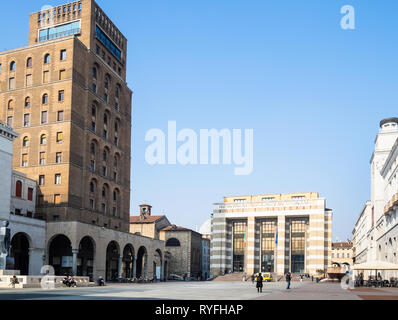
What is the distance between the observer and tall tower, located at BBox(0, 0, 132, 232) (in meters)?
66.1

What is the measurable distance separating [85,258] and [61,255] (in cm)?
394

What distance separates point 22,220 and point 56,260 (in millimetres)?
9873

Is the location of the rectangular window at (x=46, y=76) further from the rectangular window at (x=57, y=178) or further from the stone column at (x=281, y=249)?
the stone column at (x=281, y=249)

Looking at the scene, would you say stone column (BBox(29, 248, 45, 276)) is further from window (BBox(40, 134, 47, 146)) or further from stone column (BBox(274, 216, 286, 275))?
stone column (BBox(274, 216, 286, 275))

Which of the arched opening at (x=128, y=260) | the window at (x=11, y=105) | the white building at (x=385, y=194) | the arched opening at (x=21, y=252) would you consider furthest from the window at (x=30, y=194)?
the white building at (x=385, y=194)

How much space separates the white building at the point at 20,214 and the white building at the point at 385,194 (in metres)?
43.2

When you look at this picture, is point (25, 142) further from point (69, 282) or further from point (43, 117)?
point (69, 282)

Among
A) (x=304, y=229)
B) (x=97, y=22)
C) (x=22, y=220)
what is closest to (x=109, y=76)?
(x=97, y=22)

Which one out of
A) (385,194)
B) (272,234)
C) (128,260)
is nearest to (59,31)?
(128,260)

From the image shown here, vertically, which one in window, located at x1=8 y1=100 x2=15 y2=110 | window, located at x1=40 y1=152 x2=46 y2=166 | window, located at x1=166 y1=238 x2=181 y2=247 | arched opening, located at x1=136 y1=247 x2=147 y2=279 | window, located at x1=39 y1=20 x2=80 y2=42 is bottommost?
arched opening, located at x1=136 y1=247 x2=147 y2=279

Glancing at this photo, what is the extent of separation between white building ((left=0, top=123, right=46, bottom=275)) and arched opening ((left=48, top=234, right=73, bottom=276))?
139 inches

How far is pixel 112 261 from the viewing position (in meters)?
75.7

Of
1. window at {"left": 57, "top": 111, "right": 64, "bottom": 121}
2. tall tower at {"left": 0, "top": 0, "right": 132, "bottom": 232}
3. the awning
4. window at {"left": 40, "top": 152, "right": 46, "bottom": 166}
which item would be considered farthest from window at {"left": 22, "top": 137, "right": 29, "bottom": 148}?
the awning

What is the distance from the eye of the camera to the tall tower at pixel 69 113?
6606 centimetres
